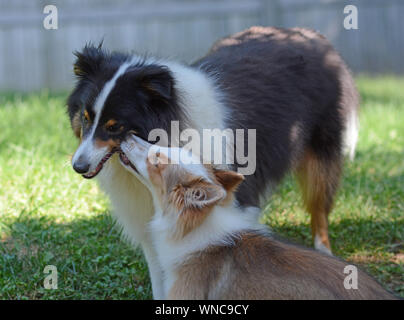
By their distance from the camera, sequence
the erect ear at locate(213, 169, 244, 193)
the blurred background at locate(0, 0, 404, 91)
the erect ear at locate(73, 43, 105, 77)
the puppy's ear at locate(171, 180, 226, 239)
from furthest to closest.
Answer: the blurred background at locate(0, 0, 404, 91)
the erect ear at locate(73, 43, 105, 77)
the erect ear at locate(213, 169, 244, 193)
the puppy's ear at locate(171, 180, 226, 239)

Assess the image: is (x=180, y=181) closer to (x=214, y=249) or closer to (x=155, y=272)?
(x=214, y=249)

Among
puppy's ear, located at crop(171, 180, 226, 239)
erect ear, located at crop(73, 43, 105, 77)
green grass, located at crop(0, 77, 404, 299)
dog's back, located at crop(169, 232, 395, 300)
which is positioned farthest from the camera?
green grass, located at crop(0, 77, 404, 299)

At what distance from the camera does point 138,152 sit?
3.12 meters

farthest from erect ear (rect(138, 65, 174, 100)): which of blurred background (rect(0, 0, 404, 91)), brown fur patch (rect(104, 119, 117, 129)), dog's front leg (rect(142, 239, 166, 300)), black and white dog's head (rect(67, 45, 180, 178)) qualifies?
blurred background (rect(0, 0, 404, 91))

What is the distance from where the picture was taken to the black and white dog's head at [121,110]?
323cm

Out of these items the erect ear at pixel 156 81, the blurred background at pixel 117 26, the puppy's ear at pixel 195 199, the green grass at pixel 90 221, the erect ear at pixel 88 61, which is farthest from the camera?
the blurred background at pixel 117 26

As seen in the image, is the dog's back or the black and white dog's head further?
the black and white dog's head

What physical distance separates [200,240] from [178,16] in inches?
333

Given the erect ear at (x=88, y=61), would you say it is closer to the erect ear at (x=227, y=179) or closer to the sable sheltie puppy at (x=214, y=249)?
the sable sheltie puppy at (x=214, y=249)

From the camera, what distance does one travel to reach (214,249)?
304 cm

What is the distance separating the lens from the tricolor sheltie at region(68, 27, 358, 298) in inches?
128

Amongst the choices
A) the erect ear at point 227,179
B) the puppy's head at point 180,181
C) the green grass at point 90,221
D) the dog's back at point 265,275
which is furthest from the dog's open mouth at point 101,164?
the green grass at point 90,221

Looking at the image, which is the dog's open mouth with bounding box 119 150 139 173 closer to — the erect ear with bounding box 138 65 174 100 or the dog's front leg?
the erect ear with bounding box 138 65 174 100
